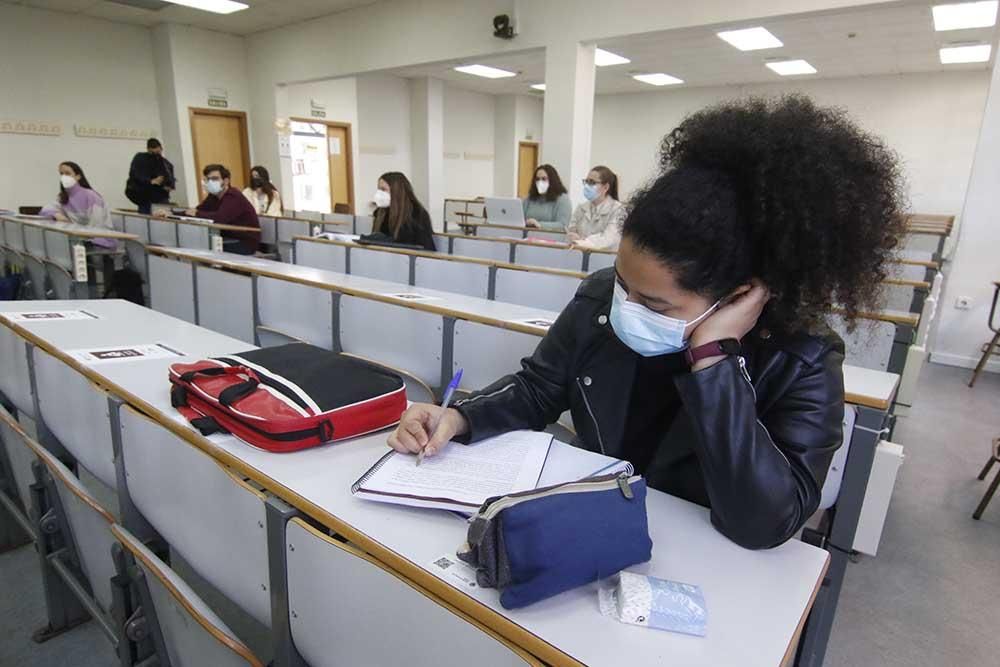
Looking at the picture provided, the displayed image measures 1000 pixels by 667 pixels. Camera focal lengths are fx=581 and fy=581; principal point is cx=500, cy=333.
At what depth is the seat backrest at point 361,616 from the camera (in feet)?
2.22

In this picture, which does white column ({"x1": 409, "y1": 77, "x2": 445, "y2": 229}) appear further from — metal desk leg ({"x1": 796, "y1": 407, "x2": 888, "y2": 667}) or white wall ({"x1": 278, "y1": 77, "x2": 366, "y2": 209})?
metal desk leg ({"x1": 796, "y1": 407, "x2": 888, "y2": 667})

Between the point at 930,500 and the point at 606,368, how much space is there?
2.17m

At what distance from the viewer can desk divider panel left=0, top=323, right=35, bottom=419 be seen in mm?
1744

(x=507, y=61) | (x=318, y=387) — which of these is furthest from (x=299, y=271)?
(x=507, y=61)

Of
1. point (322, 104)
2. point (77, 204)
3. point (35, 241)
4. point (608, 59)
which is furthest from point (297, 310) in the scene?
point (322, 104)

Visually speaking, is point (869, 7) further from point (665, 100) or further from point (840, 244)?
point (665, 100)

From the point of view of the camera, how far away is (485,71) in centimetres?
954

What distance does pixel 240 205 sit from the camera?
17.2ft

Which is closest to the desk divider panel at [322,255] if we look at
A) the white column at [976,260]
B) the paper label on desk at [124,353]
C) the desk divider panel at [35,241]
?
the desk divider panel at [35,241]

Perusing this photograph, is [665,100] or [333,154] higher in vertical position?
[665,100]

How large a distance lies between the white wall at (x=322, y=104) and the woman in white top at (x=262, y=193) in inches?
57.3

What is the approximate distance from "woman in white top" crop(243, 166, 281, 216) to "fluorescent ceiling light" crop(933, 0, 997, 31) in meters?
7.16

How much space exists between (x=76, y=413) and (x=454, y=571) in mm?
1215

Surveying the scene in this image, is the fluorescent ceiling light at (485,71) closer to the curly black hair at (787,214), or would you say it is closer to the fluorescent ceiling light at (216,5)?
the fluorescent ceiling light at (216,5)
